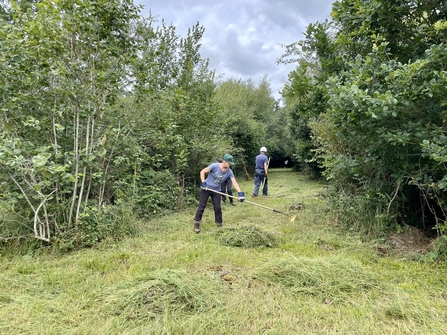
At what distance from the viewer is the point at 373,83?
11.2 ft

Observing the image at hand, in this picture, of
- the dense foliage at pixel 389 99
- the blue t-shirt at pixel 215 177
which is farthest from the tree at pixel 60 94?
the dense foliage at pixel 389 99

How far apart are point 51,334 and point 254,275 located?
187cm

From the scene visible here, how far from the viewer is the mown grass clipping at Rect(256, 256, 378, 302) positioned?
8.42 feet

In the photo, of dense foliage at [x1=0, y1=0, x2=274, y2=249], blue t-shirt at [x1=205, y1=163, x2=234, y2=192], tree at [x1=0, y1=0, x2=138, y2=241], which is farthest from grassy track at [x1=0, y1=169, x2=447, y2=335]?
blue t-shirt at [x1=205, y1=163, x2=234, y2=192]

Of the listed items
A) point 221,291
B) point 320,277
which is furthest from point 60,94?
point 320,277

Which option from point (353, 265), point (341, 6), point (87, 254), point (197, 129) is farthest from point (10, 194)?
point (341, 6)

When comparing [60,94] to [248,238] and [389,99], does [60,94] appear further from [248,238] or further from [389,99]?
[389,99]

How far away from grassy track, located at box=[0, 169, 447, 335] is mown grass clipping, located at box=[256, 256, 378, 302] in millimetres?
11

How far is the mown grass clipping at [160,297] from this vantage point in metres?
2.21

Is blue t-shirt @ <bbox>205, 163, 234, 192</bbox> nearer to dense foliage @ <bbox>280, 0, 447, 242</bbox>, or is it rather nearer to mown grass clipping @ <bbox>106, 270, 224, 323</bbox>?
dense foliage @ <bbox>280, 0, 447, 242</bbox>

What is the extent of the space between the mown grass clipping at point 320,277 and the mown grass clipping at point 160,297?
716 millimetres

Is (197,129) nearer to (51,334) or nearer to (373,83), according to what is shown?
(373,83)

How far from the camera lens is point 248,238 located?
3.98m

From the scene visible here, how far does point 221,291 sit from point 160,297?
0.59 meters
